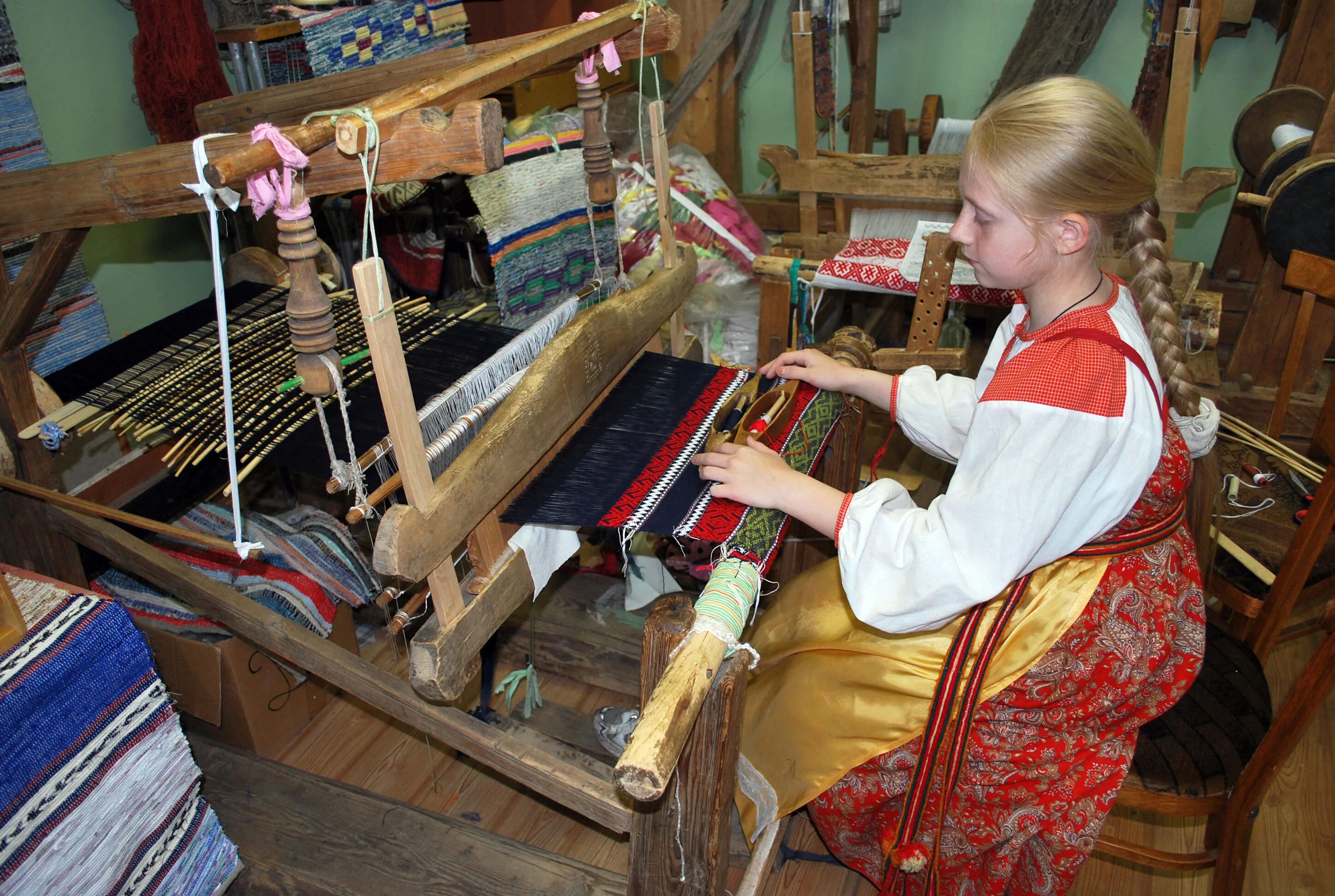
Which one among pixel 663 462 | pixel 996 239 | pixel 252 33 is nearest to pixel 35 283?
pixel 663 462

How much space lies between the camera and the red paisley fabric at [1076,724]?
1.51 metres

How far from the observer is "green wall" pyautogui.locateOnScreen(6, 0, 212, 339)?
2.77 m

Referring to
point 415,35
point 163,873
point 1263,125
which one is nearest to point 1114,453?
point 163,873

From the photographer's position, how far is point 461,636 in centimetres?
138

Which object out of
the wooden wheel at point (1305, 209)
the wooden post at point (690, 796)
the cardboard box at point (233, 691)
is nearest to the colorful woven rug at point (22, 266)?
the cardboard box at point (233, 691)

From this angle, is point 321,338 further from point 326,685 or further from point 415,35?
point 415,35

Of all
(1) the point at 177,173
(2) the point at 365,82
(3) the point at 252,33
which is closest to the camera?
(1) the point at 177,173

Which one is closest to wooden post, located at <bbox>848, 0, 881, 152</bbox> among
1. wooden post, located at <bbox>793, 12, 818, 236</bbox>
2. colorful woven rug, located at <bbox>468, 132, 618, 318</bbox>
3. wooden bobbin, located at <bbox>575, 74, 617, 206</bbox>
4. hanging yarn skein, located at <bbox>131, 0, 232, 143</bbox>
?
wooden post, located at <bbox>793, 12, 818, 236</bbox>

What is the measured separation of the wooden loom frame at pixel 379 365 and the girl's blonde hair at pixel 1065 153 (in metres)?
0.76

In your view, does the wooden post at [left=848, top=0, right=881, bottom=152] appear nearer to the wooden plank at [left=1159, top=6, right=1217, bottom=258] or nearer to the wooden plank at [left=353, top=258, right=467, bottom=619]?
the wooden plank at [left=1159, top=6, right=1217, bottom=258]

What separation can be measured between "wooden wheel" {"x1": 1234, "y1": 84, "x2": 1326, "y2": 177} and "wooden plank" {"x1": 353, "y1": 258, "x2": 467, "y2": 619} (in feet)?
11.2

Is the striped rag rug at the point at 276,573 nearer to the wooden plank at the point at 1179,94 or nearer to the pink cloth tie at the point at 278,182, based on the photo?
the pink cloth tie at the point at 278,182

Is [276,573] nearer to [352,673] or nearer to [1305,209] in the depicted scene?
[352,673]

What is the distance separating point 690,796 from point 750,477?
0.54 meters
